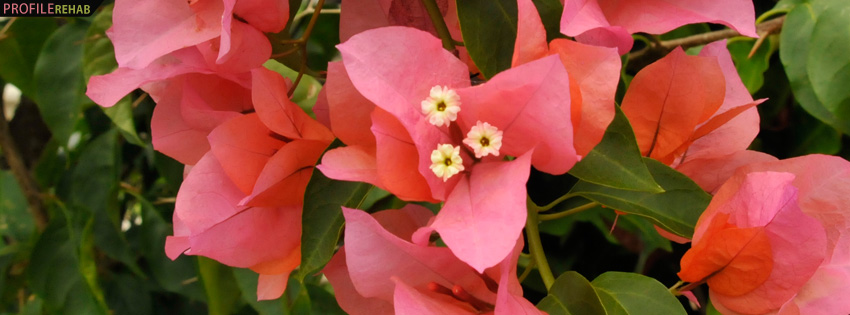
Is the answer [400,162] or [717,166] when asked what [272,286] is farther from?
[717,166]

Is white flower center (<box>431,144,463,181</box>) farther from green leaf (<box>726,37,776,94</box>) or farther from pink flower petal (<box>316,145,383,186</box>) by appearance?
green leaf (<box>726,37,776,94</box>)

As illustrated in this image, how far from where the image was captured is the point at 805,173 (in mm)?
344

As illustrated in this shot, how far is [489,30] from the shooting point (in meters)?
0.33

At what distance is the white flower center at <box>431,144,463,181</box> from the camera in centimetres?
28

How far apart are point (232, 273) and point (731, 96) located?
51cm

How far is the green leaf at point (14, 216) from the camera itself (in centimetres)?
102

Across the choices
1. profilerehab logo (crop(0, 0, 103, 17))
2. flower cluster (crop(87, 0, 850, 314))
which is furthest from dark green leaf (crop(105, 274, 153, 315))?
flower cluster (crop(87, 0, 850, 314))

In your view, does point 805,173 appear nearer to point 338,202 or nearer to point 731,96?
point 731,96

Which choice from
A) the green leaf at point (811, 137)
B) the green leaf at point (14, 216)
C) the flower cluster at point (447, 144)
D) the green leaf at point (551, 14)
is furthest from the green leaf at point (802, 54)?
the green leaf at point (14, 216)

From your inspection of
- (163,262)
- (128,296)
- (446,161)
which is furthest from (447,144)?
(128,296)

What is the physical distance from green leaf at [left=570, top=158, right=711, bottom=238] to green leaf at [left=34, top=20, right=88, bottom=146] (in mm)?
578

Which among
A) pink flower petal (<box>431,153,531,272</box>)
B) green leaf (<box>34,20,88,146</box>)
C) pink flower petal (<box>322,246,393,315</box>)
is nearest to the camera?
pink flower petal (<box>431,153,531,272</box>)

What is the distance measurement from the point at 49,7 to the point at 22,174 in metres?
0.48

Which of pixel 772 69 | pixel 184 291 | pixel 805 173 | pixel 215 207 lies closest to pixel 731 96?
pixel 805 173
